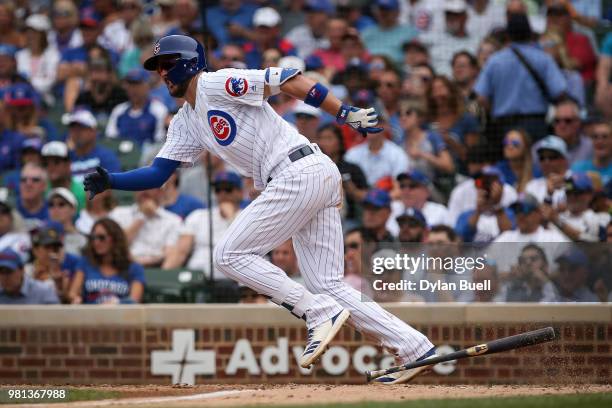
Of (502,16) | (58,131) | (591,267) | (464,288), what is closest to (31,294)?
(58,131)

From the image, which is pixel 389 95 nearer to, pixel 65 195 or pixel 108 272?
pixel 65 195

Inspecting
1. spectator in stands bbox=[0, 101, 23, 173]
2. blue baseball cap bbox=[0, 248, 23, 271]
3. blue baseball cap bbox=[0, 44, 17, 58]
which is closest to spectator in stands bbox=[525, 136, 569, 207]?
blue baseball cap bbox=[0, 248, 23, 271]

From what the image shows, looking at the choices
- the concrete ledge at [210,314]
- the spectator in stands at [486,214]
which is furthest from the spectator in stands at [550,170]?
Result: the concrete ledge at [210,314]

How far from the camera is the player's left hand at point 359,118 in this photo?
634cm

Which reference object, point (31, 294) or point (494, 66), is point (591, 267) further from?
point (31, 294)

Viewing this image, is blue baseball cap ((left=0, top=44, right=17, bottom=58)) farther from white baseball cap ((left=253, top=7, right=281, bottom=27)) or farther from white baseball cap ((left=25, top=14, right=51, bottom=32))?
white baseball cap ((left=253, top=7, right=281, bottom=27))

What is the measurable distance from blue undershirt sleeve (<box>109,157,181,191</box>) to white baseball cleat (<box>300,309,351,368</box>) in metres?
1.25

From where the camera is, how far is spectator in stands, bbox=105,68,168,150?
11172mm

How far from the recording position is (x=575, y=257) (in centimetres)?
838

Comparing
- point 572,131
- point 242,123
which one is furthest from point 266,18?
→ point 242,123

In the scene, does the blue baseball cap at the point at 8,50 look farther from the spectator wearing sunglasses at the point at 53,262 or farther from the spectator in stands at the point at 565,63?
the spectator in stands at the point at 565,63

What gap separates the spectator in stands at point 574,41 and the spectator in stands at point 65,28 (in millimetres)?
4964

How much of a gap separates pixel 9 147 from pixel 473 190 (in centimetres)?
445

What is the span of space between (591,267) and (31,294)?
14.1 ft
